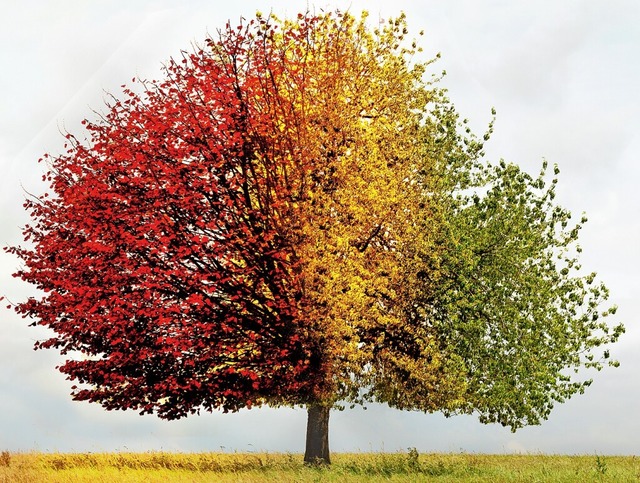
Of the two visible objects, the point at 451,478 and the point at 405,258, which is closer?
the point at 451,478

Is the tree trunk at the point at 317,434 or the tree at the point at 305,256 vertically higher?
the tree at the point at 305,256

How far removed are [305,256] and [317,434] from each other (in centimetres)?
709

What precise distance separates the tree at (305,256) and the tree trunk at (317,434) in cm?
7

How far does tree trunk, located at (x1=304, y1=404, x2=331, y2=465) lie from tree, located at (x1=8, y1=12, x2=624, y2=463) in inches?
2.8

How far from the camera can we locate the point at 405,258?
25.9m

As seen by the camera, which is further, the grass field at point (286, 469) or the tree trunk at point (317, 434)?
the tree trunk at point (317, 434)

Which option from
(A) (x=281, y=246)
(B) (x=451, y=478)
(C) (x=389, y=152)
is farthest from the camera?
(C) (x=389, y=152)

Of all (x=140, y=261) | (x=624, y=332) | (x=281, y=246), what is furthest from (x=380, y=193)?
(x=624, y=332)

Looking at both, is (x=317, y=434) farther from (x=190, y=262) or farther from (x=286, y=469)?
(x=190, y=262)

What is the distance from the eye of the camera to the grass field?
2223cm

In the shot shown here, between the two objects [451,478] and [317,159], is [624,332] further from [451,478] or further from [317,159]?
[317,159]

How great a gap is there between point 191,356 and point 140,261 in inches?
144

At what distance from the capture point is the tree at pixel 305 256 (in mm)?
24891

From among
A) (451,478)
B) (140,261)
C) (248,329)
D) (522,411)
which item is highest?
(140,261)
